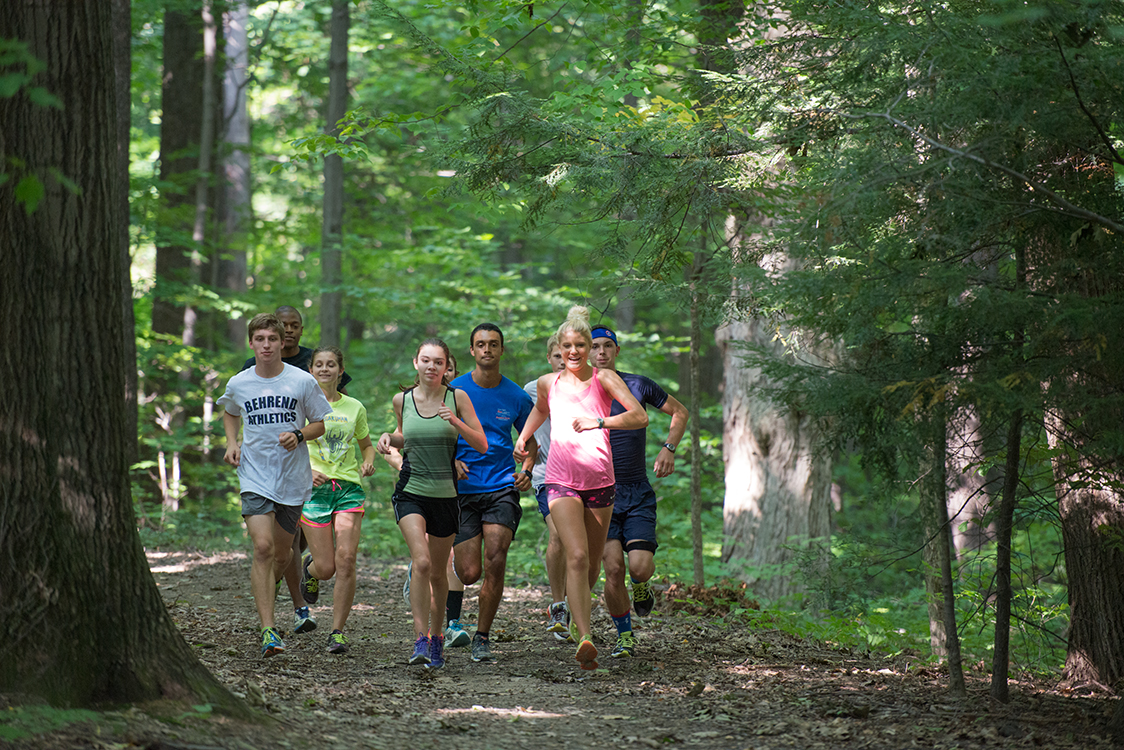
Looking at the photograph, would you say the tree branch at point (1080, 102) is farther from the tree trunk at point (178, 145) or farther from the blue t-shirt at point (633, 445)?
the tree trunk at point (178, 145)

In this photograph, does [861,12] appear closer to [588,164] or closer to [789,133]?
[789,133]

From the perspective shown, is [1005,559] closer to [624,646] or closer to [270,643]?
[624,646]

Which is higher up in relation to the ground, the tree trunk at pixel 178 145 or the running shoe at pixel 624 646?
the tree trunk at pixel 178 145

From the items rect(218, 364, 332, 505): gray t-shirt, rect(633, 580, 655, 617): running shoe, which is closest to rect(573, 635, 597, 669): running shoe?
rect(633, 580, 655, 617): running shoe

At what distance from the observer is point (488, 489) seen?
6.44 metres

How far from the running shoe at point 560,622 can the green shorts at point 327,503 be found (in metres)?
1.97

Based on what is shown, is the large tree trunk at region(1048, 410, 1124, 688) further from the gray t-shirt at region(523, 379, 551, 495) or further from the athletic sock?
the athletic sock

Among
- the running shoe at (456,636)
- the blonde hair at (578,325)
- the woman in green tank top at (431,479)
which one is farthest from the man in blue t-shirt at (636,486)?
the woman in green tank top at (431,479)

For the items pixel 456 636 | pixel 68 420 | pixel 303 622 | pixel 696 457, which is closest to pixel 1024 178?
pixel 68 420

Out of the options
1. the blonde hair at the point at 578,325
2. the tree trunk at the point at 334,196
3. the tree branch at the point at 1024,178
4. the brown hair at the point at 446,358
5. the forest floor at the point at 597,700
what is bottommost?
the forest floor at the point at 597,700

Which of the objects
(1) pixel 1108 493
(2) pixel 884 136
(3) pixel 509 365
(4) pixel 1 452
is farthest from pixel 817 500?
(4) pixel 1 452

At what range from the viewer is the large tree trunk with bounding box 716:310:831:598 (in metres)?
10.1

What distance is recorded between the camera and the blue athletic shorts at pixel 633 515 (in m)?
6.93

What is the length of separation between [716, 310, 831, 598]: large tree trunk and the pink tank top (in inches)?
163
